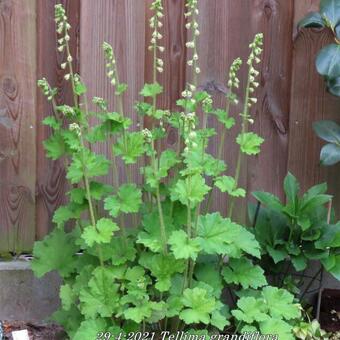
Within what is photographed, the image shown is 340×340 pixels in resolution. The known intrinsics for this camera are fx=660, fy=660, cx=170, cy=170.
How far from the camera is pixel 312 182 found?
3213 millimetres

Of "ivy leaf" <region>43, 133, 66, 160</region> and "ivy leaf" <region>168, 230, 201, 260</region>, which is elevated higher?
"ivy leaf" <region>43, 133, 66, 160</region>

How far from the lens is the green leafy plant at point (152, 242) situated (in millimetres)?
2486

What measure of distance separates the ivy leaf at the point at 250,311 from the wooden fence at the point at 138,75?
2.10ft

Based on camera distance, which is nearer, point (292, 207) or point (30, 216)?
point (292, 207)

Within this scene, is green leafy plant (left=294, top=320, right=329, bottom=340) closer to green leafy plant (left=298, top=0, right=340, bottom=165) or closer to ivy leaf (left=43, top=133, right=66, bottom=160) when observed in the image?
green leafy plant (left=298, top=0, right=340, bottom=165)

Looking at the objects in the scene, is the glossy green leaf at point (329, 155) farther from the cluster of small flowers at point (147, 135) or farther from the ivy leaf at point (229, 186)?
the cluster of small flowers at point (147, 135)

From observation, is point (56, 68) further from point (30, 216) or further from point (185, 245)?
point (185, 245)

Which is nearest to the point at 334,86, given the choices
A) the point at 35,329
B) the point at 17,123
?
the point at 17,123

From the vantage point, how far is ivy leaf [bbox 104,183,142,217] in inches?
100

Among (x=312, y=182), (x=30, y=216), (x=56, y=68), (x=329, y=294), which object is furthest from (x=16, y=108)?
(x=329, y=294)

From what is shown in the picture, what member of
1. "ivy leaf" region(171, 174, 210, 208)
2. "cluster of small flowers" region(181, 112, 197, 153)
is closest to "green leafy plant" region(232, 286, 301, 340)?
"ivy leaf" region(171, 174, 210, 208)

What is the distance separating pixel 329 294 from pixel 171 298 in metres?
1.07

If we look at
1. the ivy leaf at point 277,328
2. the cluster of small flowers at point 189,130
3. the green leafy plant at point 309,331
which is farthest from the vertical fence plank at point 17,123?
the green leafy plant at point 309,331

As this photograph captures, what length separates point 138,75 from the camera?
10.2 ft
